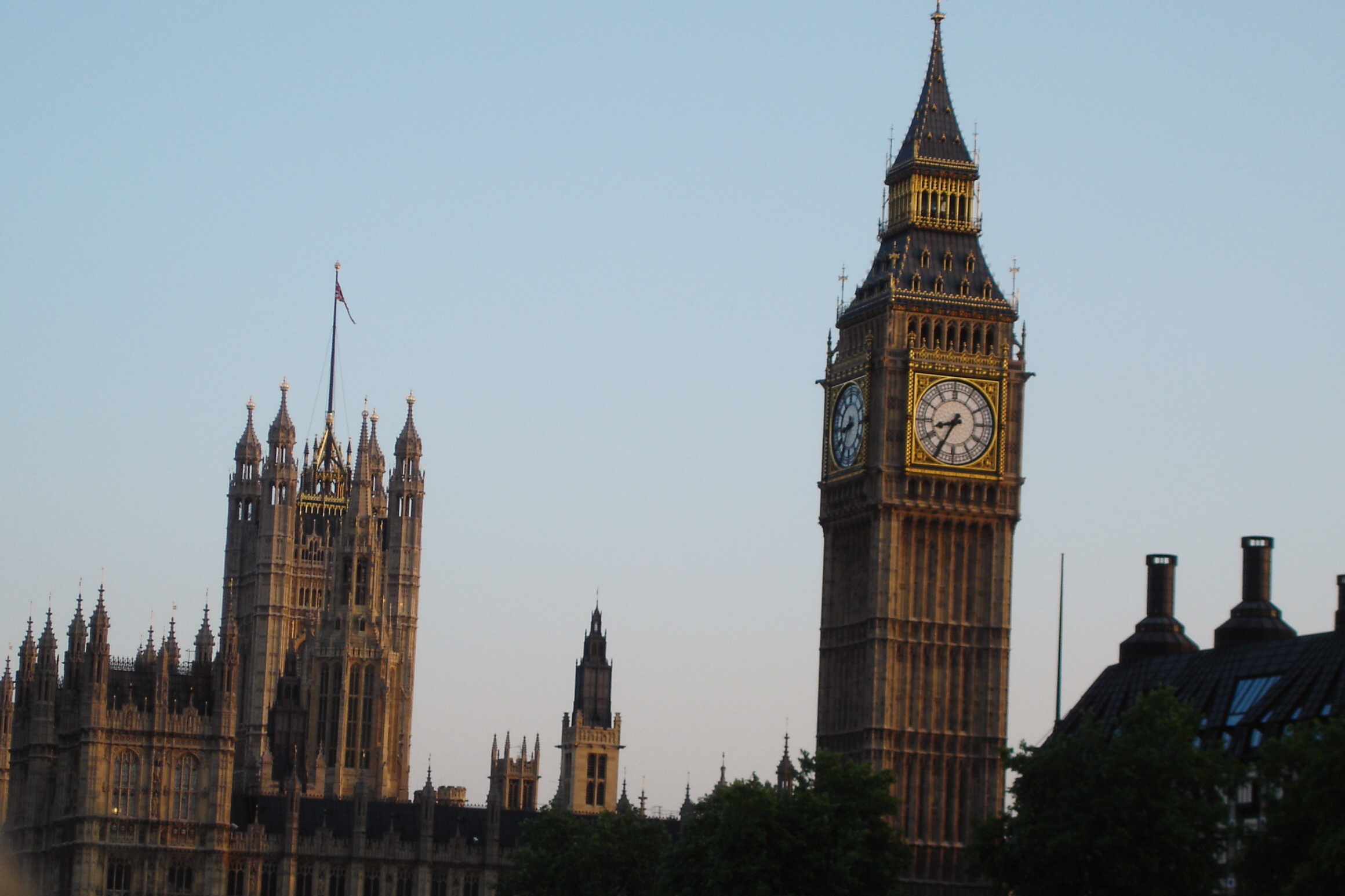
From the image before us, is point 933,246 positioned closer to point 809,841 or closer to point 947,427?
point 947,427

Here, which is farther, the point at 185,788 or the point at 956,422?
the point at 185,788

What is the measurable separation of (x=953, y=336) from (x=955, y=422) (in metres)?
3.49

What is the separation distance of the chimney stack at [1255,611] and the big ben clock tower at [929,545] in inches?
339

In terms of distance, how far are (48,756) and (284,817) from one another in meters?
11.6

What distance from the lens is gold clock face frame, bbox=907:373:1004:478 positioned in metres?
128

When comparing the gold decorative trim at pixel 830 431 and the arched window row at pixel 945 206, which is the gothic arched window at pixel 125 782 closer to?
the gold decorative trim at pixel 830 431

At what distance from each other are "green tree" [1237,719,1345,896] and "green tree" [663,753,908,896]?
20.1 m

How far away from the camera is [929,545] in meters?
129

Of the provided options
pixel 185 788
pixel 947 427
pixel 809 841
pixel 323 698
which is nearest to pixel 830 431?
pixel 947 427

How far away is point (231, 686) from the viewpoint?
146125mm

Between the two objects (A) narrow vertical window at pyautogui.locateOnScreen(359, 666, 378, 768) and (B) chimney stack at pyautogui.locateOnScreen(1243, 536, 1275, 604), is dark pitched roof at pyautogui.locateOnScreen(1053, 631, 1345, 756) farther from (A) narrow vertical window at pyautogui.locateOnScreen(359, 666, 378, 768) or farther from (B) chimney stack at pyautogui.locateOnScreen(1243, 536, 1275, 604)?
(A) narrow vertical window at pyautogui.locateOnScreen(359, 666, 378, 768)

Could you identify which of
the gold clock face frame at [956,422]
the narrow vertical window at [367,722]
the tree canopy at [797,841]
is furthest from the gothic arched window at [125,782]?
the narrow vertical window at [367,722]

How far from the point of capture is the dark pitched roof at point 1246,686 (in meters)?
111

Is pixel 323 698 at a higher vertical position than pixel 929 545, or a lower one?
lower
